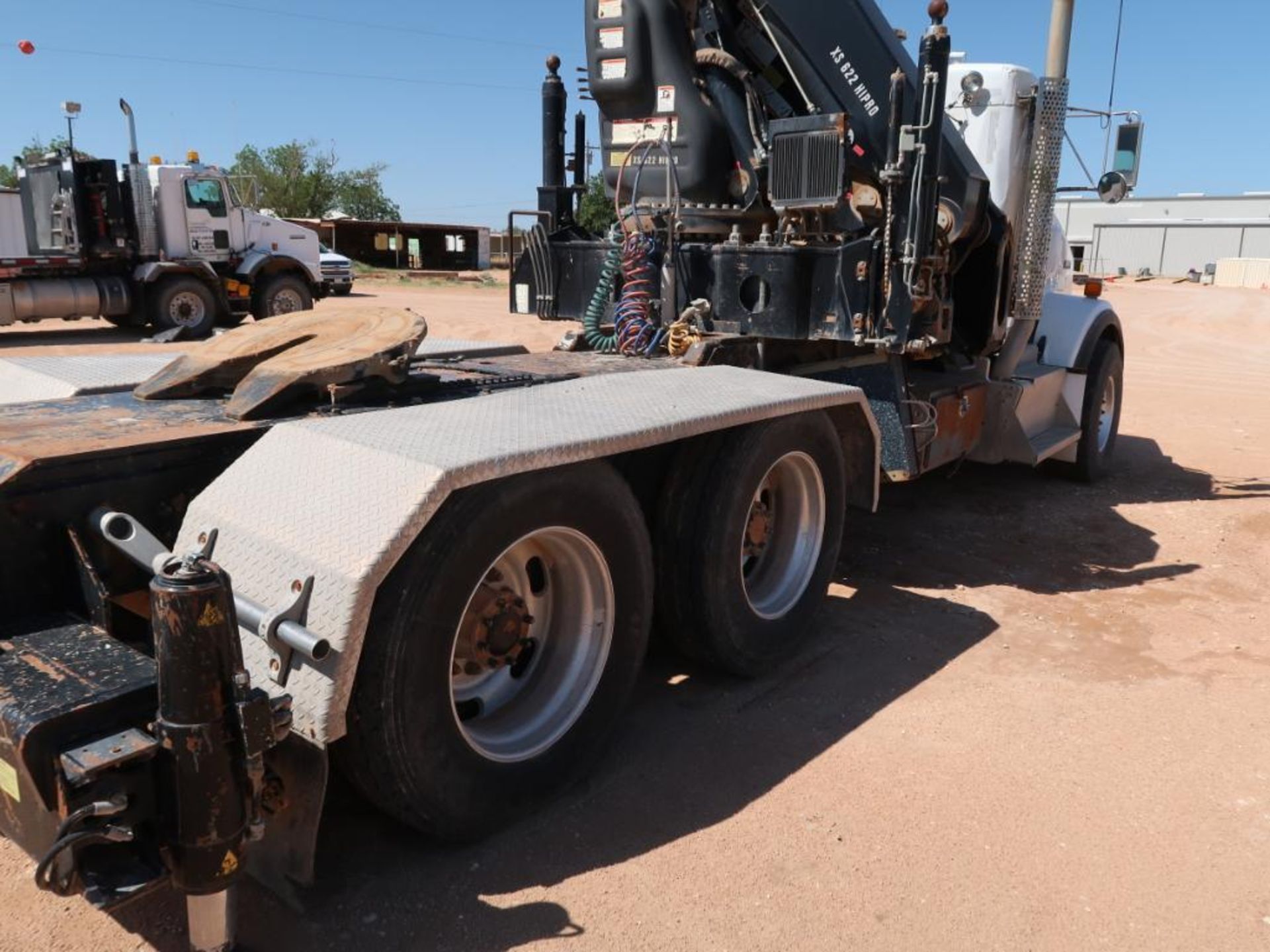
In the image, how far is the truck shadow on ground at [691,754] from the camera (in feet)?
8.77

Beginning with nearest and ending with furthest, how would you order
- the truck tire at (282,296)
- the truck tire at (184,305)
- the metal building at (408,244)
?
1. the truck tire at (184,305)
2. the truck tire at (282,296)
3. the metal building at (408,244)

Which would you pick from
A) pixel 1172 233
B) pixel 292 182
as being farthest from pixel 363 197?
pixel 1172 233

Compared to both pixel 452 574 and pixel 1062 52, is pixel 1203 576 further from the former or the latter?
pixel 452 574

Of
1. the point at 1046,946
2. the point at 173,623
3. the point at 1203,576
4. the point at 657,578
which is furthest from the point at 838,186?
the point at 173,623

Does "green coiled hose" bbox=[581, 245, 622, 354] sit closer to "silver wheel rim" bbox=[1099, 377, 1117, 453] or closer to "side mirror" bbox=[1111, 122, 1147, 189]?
"side mirror" bbox=[1111, 122, 1147, 189]

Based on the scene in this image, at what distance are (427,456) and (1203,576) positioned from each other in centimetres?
494

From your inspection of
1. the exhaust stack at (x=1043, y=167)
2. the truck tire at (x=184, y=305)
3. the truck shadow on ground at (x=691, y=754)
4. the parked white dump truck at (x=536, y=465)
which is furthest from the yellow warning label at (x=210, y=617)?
the truck tire at (x=184, y=305)

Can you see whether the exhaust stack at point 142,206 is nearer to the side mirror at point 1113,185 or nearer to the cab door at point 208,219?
the cab door at point 208,219

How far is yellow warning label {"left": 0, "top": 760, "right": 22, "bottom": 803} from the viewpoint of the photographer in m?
2.17

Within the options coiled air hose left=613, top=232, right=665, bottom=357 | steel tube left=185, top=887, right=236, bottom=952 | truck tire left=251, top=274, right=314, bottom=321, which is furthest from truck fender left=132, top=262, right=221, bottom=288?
steel tube left=185, top=887, right=236, bottom=952

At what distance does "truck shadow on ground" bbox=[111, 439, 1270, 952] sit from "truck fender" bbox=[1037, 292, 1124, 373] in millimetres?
1389

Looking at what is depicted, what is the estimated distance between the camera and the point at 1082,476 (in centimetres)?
802

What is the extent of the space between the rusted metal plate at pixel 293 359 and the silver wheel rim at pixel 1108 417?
6171mm

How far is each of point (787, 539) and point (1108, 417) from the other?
16.2 ft
